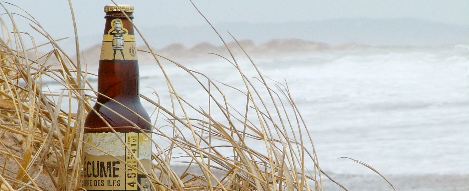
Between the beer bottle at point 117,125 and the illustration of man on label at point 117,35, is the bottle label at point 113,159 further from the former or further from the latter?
the illustration of man on label at point 117,35

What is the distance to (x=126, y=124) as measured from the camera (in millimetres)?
951

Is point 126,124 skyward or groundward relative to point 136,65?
groundward

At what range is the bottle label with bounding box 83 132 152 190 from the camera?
937 mm

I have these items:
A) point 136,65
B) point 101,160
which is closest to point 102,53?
point 136,65

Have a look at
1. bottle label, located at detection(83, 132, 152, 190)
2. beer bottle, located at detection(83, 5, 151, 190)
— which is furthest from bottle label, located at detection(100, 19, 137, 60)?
bottle label, located at detection(83, 132, 152, 190)

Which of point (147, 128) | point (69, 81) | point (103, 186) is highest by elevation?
point (69, 81)

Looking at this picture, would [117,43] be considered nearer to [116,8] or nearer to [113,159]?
[116,8]

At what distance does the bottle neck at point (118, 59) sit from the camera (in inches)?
38.3

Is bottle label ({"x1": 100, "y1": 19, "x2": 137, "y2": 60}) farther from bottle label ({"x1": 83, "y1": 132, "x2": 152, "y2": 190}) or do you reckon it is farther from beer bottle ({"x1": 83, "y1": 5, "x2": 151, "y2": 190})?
bottle label ({"x1": 83, "y1": 132, "x2": 152, "y2": 190})

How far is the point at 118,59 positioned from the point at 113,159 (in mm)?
181

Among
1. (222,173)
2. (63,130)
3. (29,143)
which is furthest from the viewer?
(63,130)

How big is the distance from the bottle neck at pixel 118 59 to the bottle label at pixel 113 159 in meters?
0.09

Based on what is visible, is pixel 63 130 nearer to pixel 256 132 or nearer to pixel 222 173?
pixel 222 173

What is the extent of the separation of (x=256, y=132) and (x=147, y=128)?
0.20m
